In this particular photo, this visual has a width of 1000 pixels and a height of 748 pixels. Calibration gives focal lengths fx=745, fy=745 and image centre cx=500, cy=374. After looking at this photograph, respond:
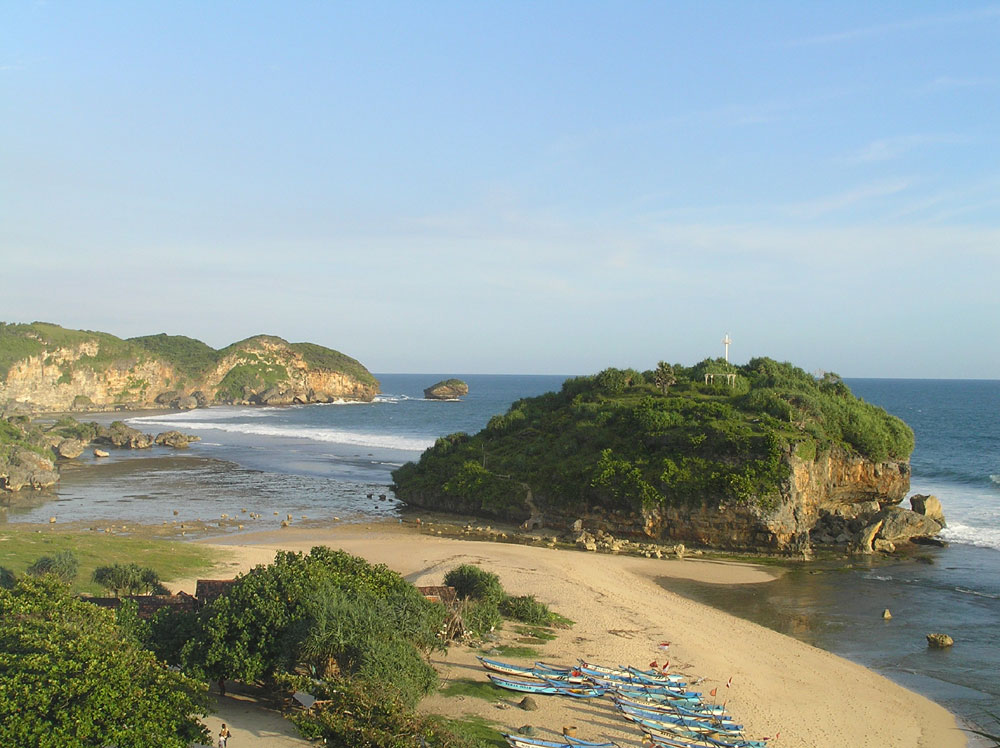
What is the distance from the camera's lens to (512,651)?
1828cm

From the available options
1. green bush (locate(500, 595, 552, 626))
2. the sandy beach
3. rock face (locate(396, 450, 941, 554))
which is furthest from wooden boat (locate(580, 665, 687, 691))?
rock face (locate(396, 450, 941, 554))

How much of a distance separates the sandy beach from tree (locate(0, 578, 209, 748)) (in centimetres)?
244

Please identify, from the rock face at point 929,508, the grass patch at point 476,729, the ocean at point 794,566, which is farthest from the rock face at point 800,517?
the grass patch at point 476,729

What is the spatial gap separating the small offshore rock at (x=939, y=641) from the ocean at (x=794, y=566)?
8.4 inches

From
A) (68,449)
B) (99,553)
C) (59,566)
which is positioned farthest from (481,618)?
(68,449)

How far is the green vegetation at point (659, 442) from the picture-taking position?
3200 centimetres

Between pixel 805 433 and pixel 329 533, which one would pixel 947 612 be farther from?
pixel 329 533

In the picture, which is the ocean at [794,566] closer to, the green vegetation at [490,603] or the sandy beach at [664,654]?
the sandy beach at [664,654]

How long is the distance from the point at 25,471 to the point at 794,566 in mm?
42811

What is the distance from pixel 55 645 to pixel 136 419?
316 feet

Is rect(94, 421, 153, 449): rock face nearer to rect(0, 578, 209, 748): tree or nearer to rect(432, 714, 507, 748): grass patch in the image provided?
rect(0, 578, 209, 748): tree

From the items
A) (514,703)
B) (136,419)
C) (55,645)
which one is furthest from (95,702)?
(136,419)

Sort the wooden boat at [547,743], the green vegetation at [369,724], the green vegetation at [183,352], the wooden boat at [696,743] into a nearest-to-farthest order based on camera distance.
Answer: the green vegetation at [369,724] → the wooden boat at [547,743] → the wooden boat at [696,743] → the green vegetation at [183,352]

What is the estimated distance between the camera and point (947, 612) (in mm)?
23250
